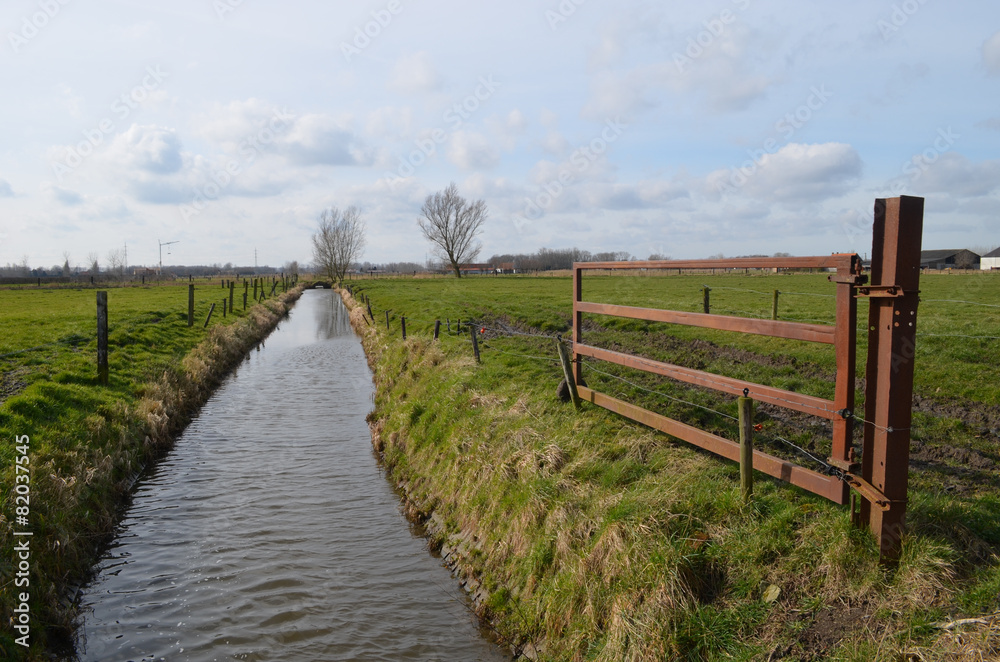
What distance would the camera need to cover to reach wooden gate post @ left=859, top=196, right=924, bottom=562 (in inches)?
159

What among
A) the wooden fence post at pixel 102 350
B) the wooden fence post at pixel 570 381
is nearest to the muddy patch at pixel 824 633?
the wooden fence post at pixel 570 381

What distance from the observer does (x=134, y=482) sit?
10070 mm

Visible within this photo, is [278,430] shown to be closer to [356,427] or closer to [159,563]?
[356,427]

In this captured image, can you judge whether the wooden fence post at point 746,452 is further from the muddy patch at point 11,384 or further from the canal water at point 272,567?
the muddy patch at point 11,384

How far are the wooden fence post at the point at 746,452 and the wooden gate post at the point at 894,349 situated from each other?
0.94 m

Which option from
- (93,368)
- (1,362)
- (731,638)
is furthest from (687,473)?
(1,362)

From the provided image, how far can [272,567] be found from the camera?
24.4ft

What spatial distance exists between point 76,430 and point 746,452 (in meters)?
9.03

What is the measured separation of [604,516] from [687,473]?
972mm

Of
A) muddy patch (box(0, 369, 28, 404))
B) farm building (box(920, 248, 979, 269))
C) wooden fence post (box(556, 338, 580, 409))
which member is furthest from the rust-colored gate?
farm building (box(920, 248, 979, 269))

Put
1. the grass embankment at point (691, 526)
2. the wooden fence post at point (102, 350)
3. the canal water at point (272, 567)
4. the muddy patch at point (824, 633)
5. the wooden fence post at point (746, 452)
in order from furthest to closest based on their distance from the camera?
the wooden fence post at point (102, 350)
the canal water at point (272, 567)
the wooden fence post at point (746, 452)
the grass embankment at point (691, 526)
the muddy patch at point (824, 633)

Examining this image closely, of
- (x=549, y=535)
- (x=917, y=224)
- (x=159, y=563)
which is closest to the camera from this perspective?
(x=917, y=224)

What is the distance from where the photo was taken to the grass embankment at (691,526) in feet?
12.8

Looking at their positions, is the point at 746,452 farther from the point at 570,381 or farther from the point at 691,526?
the point at 570,381
